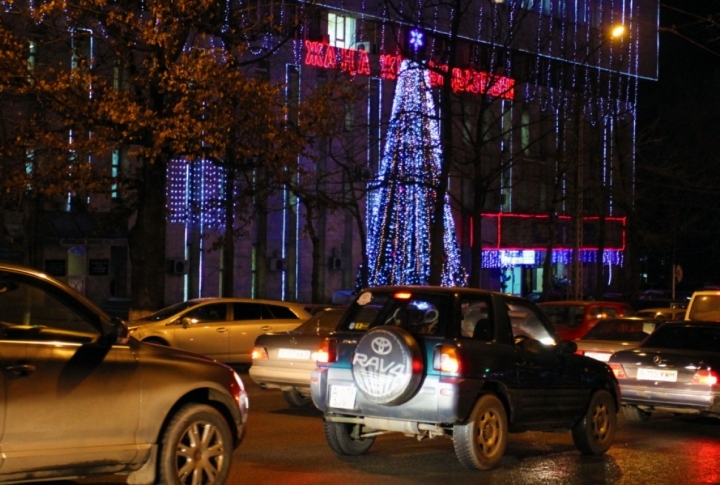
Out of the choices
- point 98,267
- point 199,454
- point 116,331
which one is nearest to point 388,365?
point 199,454

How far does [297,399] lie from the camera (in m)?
15.1

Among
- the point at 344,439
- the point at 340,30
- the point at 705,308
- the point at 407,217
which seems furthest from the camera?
the point at 340,30

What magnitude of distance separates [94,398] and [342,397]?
11.4 feet

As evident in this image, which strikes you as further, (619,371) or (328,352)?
(619,371)

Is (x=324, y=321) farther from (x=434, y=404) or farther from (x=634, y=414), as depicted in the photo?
(x=434, y=404)

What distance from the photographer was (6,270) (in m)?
7.29

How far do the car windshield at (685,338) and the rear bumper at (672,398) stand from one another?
1.01m

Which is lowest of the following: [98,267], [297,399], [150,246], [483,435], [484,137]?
[297,399]

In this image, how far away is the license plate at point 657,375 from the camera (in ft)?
45.6

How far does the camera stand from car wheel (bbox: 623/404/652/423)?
49.0 feet

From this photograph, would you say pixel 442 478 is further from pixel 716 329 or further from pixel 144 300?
pixel 144 300

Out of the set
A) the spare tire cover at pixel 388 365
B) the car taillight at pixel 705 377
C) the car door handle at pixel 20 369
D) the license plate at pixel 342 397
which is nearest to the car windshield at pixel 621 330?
the car taillight at pixel 705 377

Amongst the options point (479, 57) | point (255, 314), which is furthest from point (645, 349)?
point (479, 57)

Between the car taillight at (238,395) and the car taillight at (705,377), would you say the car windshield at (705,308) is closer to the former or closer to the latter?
the car taillight at (705,377)
